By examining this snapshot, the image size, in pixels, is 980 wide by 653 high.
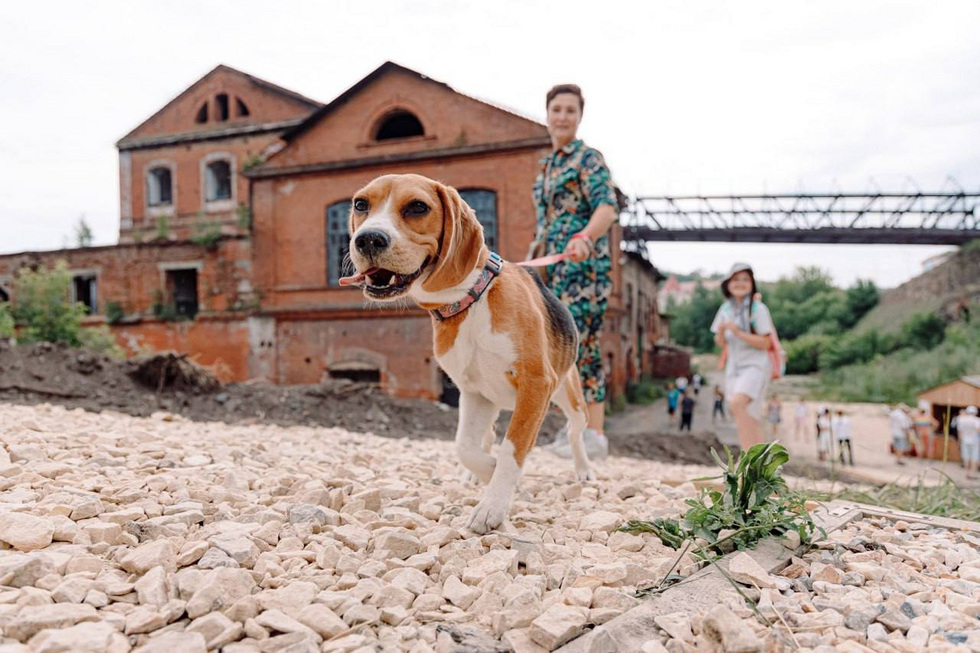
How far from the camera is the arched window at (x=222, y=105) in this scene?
19438mm

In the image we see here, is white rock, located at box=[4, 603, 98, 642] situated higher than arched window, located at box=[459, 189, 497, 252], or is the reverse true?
arched window, located at box=[459, 189, 497, 252]

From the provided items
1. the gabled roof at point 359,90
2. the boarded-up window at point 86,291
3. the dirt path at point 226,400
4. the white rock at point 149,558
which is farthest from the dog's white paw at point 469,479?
the boarded-up window at point 86,291

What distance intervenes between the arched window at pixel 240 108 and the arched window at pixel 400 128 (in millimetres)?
6377

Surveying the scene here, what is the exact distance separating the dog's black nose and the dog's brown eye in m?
0.17

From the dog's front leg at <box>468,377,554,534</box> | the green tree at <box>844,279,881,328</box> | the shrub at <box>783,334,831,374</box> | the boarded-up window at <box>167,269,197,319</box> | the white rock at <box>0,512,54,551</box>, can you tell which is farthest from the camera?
the green tree at <box>844,279,881,328</box>

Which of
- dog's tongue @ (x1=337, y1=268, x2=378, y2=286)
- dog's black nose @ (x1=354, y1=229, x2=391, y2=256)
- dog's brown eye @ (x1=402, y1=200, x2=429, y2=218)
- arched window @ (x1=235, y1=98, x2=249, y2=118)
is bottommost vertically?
dog's tongue @ (x1=337, y1=268, x2=378, y2=286)

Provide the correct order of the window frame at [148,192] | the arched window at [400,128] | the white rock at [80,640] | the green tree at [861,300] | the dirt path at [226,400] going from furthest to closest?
1. the green tree at [861,300]
2. the window frame at [148,192]
3. the arched window at [400,128]
4. the dirt path at [226,400]
5. the white rock at [80,640]

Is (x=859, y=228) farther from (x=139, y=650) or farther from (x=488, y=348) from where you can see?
(x=139, y=650)

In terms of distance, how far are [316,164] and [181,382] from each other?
8.35 meters

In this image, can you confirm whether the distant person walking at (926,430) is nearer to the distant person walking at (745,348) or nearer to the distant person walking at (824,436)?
the distant person walking at (824,436)

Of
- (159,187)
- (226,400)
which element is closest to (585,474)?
(226,400)

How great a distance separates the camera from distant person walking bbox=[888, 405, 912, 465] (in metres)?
14.3

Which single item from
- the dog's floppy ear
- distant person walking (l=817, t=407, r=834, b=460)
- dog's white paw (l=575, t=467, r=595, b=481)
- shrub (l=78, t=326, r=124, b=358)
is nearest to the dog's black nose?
the dog's floppy ear

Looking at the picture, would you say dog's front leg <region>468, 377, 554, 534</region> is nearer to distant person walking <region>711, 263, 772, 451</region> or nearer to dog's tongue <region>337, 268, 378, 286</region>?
dog's tongue <region>337, 268, 378, 286</region>
